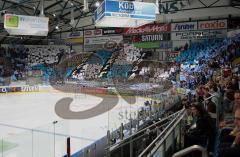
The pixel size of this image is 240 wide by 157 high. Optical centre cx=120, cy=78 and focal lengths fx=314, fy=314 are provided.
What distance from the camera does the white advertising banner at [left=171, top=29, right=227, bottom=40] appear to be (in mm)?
19500

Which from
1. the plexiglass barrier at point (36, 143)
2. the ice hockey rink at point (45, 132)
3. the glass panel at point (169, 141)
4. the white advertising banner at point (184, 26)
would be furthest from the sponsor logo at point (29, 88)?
the glass panel at point (169, 141)

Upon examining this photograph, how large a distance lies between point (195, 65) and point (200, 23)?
4.11m

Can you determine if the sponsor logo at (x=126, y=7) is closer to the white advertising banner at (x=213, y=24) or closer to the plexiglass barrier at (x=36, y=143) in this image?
the plexiglass barrier at (x=36, y=143)

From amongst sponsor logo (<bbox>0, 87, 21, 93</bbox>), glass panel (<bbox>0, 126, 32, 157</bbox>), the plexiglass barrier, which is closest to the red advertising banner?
sponsor logo (<bbox>0, 87, 21, 93</bbox>)

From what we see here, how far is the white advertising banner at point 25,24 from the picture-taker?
10779mm

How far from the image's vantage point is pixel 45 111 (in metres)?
12.5

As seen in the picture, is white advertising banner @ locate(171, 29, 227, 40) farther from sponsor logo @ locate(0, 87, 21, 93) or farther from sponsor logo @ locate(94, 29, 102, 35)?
sponsor logo @ locate(0, 87, 21, 93)

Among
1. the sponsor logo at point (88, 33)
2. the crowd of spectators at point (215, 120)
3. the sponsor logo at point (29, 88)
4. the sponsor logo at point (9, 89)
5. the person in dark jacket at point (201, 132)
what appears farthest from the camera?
the sponsor logo at point (88, 33)

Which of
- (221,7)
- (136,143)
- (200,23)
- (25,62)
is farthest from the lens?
(25,62)

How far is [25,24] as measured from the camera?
1107cm

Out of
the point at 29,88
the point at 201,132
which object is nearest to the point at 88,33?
the point at 29,88

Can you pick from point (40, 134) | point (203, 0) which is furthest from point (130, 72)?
point (40, 134)

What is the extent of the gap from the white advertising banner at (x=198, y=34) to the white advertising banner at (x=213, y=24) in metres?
0.25

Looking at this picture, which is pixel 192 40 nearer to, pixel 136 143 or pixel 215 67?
pixel 215 67
